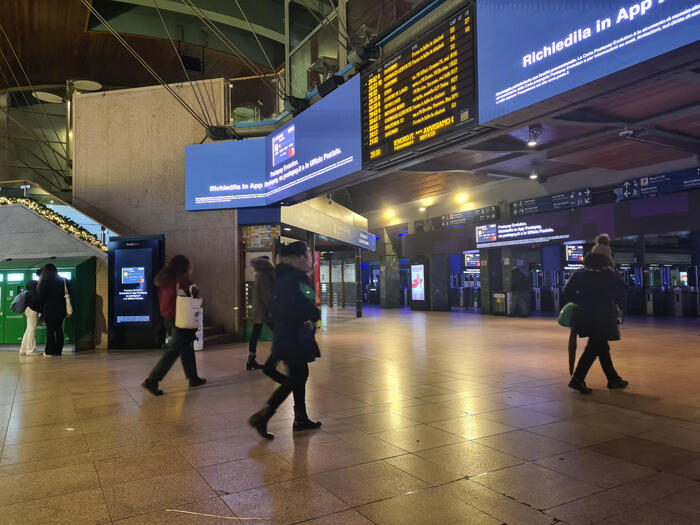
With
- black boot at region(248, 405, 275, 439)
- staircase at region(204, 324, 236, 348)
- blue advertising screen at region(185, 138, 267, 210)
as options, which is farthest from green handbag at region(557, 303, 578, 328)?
staircase at region(204, 324, 236, 348)

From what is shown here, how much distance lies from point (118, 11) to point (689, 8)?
16.7 meters

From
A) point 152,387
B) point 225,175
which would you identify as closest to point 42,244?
point 225,175

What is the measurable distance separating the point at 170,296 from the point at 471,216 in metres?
14.6

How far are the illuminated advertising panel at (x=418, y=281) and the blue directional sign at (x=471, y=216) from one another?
2.57m

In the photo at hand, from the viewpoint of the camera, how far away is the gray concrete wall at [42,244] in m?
10.3

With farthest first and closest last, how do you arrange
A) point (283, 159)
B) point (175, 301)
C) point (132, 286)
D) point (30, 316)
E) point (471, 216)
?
point (471, 216) → point (132, 286) → point (283, 159) → point (30, 316) → point (175, 301)

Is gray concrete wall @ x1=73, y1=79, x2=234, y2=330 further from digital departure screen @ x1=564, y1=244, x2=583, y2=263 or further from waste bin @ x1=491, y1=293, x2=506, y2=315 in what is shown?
digital departure screen @ x1=564, y1=244, x2=583, y2=263

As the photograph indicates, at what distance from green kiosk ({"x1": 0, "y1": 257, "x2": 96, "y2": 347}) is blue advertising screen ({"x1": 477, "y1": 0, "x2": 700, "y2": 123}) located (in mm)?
8108

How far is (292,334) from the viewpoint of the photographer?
399 centimetres

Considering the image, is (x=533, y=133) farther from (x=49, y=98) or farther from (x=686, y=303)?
(x=49, y=98)

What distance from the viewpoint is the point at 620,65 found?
4.09m

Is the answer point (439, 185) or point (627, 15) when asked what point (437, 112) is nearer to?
point (627, 15)

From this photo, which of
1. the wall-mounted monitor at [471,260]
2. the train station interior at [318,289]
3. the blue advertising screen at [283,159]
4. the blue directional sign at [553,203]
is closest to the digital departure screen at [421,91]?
the train station interior at [318,289]

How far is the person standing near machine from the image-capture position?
17672mm
